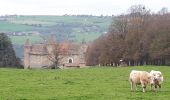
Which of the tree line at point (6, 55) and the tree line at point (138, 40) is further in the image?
the tree line at point (6, 55)

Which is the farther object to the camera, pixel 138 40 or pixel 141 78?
pixel 138 40

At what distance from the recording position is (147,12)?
4697 inches

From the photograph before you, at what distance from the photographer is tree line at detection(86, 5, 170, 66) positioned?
96062 millimetres

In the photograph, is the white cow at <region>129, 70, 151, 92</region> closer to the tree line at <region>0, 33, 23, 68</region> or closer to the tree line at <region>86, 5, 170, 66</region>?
the tree line at <region>86, 5, 170, 66</region>

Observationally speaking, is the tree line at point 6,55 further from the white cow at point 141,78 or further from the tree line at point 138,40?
the white cow at point 141,78

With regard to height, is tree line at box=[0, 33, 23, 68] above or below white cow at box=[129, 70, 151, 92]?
below

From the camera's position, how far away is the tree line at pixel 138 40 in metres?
96.1

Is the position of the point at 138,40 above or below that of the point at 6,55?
above

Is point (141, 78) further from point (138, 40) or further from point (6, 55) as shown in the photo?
point (6, 55)

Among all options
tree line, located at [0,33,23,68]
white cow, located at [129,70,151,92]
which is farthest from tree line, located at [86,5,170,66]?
white cow, located at [129,70,151,92]

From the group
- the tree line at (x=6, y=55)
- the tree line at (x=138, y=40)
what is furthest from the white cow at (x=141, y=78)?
the tree line at (x=6, y=55)

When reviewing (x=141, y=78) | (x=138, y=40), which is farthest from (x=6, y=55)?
(x=141, y=78)

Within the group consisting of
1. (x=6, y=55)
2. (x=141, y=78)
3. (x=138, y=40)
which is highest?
Result: (x=138, y=40)

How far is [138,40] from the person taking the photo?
106 m
